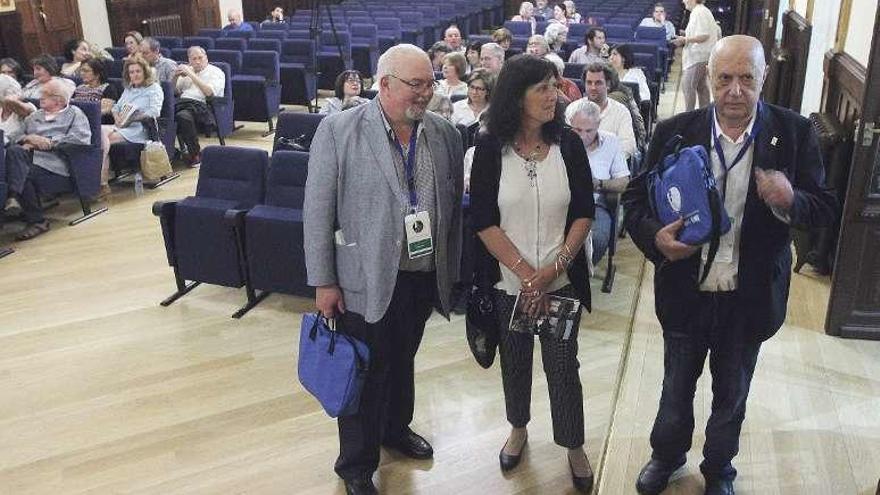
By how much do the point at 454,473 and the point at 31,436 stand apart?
167 centimetres

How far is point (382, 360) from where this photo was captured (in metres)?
2.39

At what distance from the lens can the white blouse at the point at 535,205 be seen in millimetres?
2221

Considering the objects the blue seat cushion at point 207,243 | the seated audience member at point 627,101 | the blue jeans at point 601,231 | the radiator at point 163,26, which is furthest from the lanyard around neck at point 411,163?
the radiator at point 163,26

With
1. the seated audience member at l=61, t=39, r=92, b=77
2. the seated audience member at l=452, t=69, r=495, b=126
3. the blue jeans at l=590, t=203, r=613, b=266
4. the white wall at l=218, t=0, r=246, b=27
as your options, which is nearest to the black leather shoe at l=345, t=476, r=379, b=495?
the blue jeans at l=590, t=203, r=613, b=266

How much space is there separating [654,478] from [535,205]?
1.00 metres

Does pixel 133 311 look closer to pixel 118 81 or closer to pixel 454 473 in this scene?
pixel 454 473

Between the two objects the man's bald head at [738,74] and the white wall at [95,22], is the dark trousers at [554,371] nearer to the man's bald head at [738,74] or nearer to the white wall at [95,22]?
the man's bald head at [738,74]

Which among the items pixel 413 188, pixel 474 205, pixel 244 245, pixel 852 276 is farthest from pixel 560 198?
pixel 244 245

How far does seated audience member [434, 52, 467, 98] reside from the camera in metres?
5.64

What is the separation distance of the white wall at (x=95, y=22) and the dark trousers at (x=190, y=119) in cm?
471

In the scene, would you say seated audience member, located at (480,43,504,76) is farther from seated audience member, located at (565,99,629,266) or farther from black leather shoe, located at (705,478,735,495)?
black leather shoe, located at (705,478,735,495)

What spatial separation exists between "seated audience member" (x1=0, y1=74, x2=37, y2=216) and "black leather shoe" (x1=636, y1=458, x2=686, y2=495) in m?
4.48

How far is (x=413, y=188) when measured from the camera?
7.38ft

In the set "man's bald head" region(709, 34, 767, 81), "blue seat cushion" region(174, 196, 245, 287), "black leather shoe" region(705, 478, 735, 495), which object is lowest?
"black leather shoe" region(705, 478, 735, 495)
